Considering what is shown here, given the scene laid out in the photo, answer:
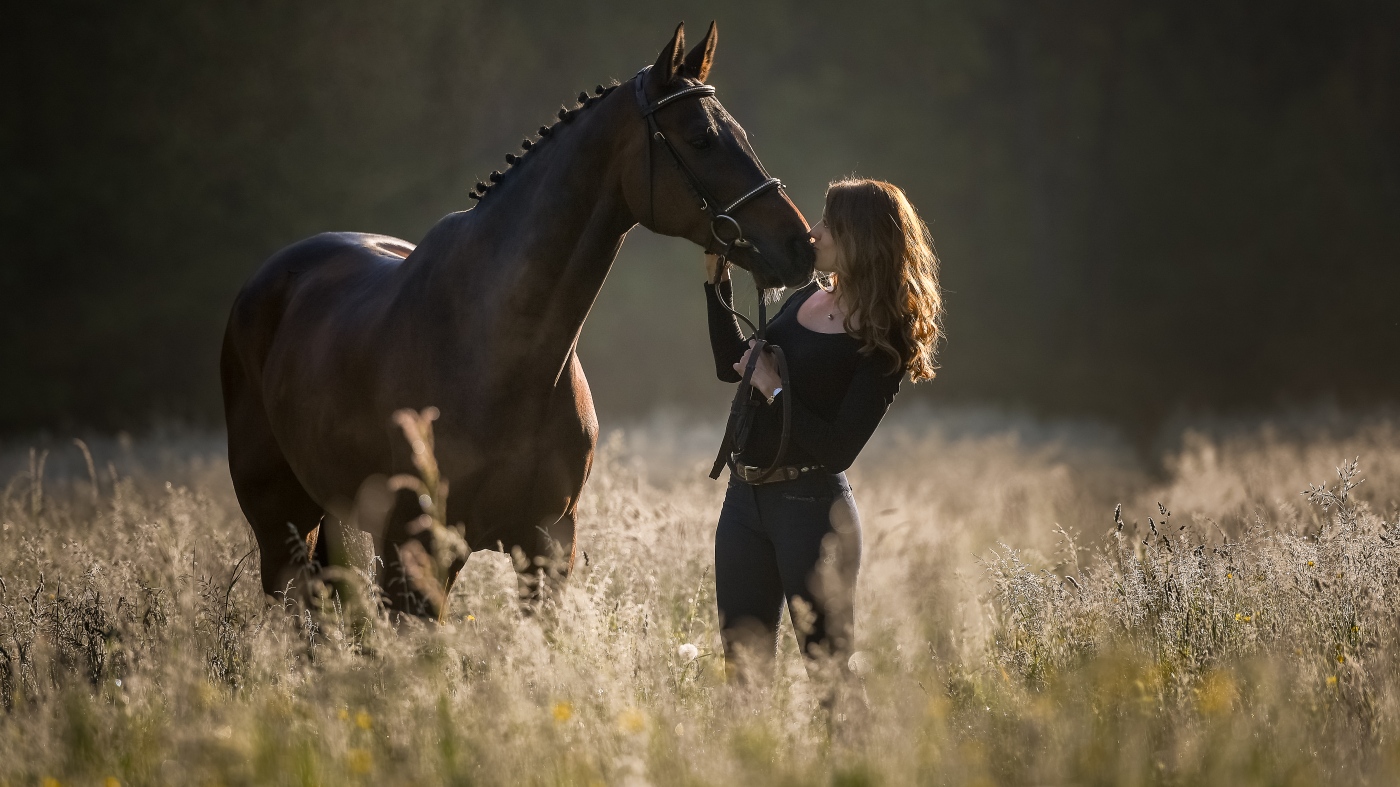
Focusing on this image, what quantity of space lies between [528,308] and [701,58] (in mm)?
948

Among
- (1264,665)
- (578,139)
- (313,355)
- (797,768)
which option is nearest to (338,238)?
(313,355)

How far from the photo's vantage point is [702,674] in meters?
3.22

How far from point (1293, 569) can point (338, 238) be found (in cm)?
414

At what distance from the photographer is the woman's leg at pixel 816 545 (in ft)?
9.11

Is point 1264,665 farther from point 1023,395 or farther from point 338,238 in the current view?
point 1023,395

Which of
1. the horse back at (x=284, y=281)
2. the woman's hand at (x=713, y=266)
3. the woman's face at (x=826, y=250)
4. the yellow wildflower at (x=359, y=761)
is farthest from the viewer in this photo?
the horse back at (x=284, y=281)

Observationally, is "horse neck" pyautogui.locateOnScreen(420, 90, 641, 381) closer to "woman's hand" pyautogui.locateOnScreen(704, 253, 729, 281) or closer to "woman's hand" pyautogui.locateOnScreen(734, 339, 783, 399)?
"woman's hand" pyautogui.locateOnScreen(704, 253, 729, 281)

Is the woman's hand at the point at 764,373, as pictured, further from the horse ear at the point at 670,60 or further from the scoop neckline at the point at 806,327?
the horse ear at the point at 670,60

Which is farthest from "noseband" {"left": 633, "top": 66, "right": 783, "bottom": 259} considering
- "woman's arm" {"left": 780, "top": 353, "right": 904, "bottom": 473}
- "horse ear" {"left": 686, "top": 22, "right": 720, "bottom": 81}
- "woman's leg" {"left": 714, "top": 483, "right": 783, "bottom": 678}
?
"woman's leg" {"left": 714, "top": 483, "right": 783, "bottom": 678}

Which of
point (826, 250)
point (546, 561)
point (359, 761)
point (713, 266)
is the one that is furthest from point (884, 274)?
point (359, 761)

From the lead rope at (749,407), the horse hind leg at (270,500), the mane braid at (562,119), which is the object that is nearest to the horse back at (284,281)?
the horse hind leg at (270,500)

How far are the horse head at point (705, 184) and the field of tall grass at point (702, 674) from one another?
3.28ft

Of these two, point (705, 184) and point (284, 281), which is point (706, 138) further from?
point (284, 281)

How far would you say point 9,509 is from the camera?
5965 mm
